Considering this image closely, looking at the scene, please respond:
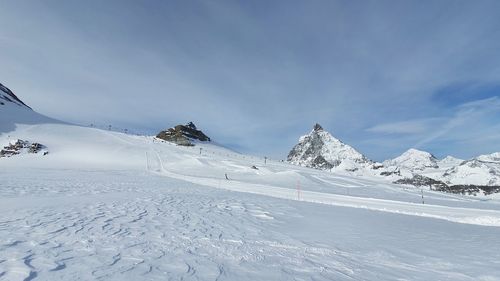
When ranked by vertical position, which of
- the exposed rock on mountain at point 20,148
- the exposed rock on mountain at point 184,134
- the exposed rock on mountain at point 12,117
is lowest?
the exposed rock on mountain at point 20,148

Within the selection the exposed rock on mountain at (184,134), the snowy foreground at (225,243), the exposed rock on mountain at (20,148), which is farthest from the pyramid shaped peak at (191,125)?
the snowy foreground at (225,243)

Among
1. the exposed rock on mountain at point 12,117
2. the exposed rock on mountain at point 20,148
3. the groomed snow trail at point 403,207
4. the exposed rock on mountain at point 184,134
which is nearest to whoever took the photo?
the groomed snow trail at point 403,207

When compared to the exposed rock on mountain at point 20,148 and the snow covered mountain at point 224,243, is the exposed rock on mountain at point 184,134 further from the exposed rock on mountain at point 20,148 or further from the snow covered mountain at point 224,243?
the snow covered mountain at point 224,243

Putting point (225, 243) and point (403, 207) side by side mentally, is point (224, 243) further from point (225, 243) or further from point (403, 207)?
point (403, 207)

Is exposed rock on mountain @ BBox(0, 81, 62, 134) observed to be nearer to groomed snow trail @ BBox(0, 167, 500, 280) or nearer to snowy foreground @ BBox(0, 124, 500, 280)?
snowy foreground @ BBox(0, 124, 500, 280)

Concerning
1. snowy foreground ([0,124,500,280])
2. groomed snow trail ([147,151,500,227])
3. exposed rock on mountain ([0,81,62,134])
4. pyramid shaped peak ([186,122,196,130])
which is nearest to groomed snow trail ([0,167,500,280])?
snowy foreground ([0,124,500,280])

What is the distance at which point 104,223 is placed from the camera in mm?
9812

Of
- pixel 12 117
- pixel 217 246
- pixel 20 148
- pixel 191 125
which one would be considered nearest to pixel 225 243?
pixel 217 246

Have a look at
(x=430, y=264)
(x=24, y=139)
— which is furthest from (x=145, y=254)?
(x=24, y=139)

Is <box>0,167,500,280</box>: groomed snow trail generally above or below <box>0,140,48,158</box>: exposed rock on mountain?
below

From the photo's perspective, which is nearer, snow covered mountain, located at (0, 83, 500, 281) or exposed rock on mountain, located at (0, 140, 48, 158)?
snow covered mountain, located at (0, 83, 500, 281)

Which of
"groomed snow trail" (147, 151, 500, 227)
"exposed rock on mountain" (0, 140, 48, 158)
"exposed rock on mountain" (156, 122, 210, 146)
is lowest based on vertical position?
"groomed snow trail" (147, 151, 500, 227)

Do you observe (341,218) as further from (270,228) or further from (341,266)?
(341,266)

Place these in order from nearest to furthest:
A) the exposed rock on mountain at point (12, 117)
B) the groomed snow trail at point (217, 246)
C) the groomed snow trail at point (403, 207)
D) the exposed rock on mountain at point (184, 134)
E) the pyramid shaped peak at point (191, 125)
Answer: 1. the groomed snow trail at point (217, 246)
2. the groomed snow trail at point (403, 207)
3. the exposed rock on mountain at point (12, 117)
4. the exposed rock on mountain at point (184, 134)
5. the pyramid shaped peak at point (191, 125)
